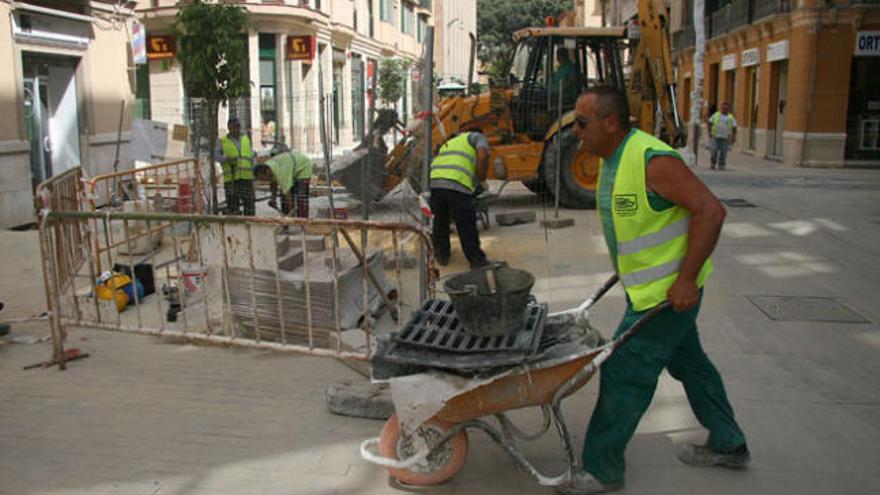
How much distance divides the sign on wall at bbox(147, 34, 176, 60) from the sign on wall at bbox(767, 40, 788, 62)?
1871 centimetres

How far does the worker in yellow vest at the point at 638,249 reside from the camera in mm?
3240

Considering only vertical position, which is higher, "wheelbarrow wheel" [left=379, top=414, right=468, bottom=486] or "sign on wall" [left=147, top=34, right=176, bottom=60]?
"sign on wall" [left=147, top=34, right=176, bottom=60]

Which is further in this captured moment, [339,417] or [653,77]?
[653,77]

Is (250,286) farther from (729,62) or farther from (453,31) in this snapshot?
(453,31)

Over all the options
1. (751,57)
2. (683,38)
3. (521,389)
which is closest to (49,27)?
(521,389)

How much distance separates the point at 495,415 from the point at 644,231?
3.52 ft

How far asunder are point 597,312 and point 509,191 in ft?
29.4

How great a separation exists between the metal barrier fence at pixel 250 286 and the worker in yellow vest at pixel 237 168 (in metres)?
4.08

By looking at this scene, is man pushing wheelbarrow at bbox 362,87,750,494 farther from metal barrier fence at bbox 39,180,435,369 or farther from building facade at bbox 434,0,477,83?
building facade at bbox 434,0,477,83

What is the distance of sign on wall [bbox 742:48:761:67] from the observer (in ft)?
77.9

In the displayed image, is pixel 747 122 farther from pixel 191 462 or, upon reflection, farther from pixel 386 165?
pixel 191 462

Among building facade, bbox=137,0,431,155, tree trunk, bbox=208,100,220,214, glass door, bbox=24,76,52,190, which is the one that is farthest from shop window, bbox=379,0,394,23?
tree trunk, bbox=208,100,220,214

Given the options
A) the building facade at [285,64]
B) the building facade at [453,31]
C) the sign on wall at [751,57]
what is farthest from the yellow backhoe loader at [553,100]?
the building facade at [453,31]

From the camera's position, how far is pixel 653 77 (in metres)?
12.7
